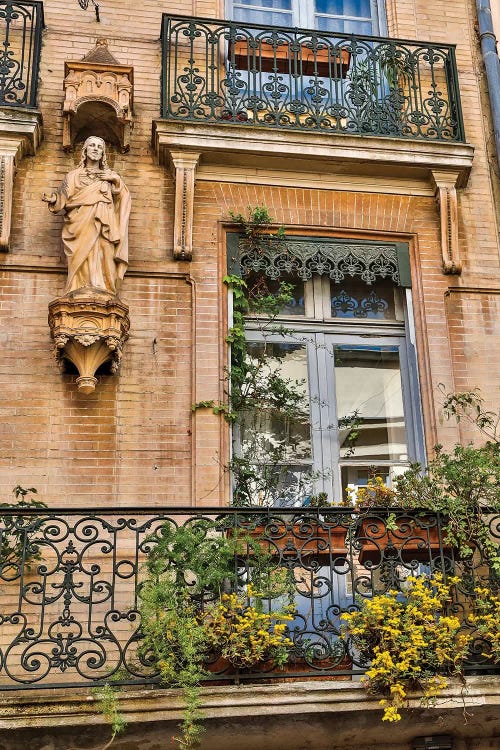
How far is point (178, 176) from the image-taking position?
9.48m

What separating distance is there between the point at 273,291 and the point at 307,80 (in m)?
2.26

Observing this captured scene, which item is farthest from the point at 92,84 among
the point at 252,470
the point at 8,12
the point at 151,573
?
the point at 151,573

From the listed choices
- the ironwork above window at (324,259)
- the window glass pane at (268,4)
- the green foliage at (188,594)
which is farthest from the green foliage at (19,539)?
the window glass pane at (268,4)

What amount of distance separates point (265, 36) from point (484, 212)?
2633 millimetres

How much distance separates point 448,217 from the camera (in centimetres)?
986

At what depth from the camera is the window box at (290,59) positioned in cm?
1024

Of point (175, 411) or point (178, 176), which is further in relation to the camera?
point (178, 176)

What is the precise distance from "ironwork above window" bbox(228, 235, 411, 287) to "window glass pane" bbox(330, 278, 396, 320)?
0.15 m

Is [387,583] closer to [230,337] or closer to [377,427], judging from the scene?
[377,427]

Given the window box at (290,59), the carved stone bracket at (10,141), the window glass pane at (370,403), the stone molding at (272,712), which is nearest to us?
the stone molding at (272,712)

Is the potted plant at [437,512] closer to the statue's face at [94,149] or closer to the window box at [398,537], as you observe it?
the window box at [398,537]

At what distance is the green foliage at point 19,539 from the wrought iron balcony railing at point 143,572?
0.01 metres

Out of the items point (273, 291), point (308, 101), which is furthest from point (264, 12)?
point (273, 291)

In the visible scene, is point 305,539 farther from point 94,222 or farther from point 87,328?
point 94,222
